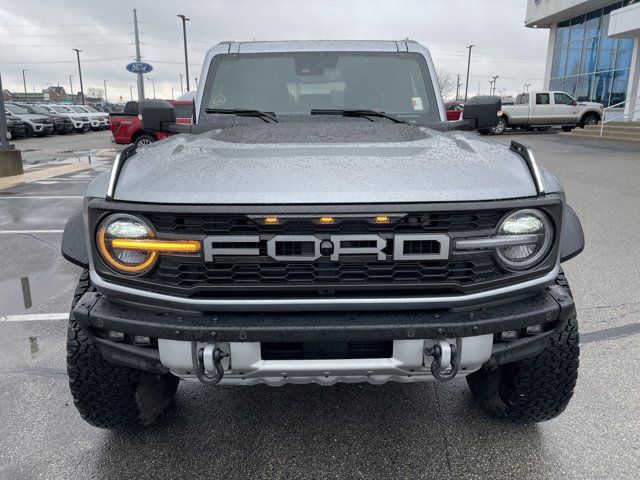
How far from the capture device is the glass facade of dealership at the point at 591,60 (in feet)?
84.5

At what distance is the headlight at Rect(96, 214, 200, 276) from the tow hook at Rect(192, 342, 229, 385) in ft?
1.15

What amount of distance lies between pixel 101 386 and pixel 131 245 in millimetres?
769

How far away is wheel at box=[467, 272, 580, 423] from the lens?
7.23 feet

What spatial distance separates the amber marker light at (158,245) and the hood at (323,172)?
15 centimetres

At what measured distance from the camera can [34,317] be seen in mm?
3859

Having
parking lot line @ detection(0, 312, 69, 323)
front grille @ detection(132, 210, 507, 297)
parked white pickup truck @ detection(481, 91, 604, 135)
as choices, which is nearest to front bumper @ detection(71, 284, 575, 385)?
front grille @ detection(132, 210, 507, 297)

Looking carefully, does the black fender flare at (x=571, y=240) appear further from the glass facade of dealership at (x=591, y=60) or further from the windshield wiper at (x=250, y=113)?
the glass facade of dealership at (x=591, y=60)

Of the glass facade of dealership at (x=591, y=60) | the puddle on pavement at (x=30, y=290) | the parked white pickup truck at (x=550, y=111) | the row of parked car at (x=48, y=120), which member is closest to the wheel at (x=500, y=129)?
the parked white pickup truck at (x=550, y=111)

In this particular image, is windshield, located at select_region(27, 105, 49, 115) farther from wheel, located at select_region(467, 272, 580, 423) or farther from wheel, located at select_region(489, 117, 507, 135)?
wheel, located at select_region(467, 272, 580, 423)

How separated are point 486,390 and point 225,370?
1.39 meters

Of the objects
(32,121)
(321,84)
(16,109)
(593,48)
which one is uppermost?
(593,48)

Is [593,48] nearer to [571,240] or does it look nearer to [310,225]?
[571,240]

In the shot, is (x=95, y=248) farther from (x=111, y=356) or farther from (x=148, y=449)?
(x=148, y=449)

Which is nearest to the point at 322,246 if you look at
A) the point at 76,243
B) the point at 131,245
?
the point at 131,245
